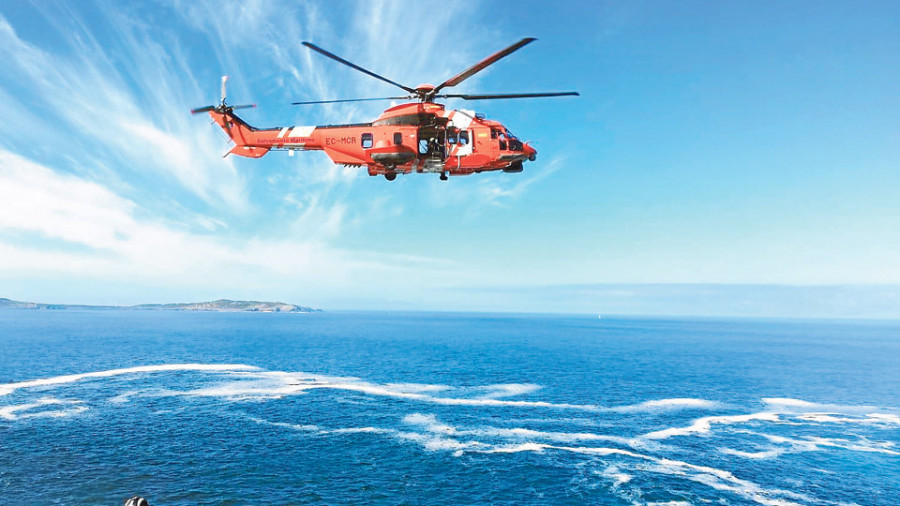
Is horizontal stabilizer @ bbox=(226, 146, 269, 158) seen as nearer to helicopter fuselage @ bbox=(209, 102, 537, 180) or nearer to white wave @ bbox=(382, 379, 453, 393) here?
helicopter fuselage @ bbox=(209, 102, 537, 180)

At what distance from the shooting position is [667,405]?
60.3 metres

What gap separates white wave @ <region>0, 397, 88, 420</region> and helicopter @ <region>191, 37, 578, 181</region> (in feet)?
160

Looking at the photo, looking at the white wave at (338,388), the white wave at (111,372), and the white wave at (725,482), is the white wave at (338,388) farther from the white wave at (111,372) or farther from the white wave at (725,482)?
the white wave at (725,482)

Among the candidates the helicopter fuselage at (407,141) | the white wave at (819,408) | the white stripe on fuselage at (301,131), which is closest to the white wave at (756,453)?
the white wave at (819,408)

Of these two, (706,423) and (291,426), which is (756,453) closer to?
(706,423)

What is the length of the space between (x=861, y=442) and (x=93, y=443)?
83582 mm

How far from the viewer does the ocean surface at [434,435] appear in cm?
3456

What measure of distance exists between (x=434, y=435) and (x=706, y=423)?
114ft

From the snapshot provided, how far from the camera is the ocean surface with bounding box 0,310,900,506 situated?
34.6 metres

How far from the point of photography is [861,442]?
4697 centimetres

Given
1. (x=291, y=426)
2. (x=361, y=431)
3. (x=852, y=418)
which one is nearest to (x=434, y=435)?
(x=361, y=431)

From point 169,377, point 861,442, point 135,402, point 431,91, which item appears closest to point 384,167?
point 431,91

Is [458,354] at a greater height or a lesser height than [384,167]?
lesser

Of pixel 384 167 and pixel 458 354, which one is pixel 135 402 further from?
pixel 458 354
